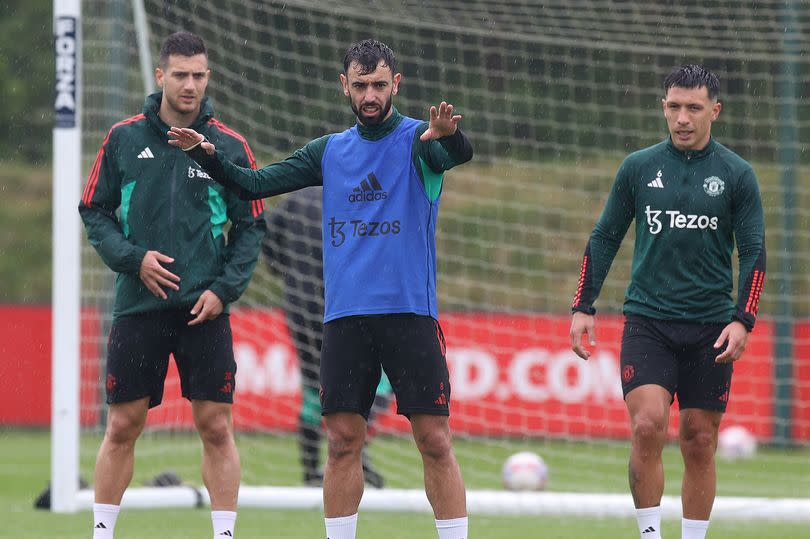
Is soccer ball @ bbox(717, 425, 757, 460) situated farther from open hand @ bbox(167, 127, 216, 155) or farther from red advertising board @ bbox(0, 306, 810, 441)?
open hand @ bbox(167, 127, 216, 155)

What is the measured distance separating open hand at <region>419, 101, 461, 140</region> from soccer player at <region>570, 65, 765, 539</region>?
4.05ft

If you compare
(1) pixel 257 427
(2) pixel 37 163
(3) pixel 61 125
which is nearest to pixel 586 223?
(1) pixel 257 427

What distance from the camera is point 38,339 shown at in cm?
1416

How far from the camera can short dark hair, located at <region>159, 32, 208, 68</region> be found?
583 centimetres

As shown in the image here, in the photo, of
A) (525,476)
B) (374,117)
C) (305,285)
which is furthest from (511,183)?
(374,117)

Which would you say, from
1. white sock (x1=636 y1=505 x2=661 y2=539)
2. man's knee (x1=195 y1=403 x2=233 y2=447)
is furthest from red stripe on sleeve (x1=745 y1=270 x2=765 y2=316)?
man's knee (x1=195 y1=403 x2=233 y2=447)

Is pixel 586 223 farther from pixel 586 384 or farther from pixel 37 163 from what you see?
pixel 37 163

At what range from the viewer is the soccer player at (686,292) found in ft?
18.5

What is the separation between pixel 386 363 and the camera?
5.28 metres

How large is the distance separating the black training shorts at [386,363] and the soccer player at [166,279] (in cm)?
68

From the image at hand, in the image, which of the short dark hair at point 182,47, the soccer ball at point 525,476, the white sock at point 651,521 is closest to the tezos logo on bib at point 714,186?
the white sock at point 651,521

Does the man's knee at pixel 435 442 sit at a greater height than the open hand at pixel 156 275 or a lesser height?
lesser

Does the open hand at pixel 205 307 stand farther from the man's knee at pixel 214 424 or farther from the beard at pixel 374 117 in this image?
the beard at pixel 374 117

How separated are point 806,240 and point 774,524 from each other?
1081cm
